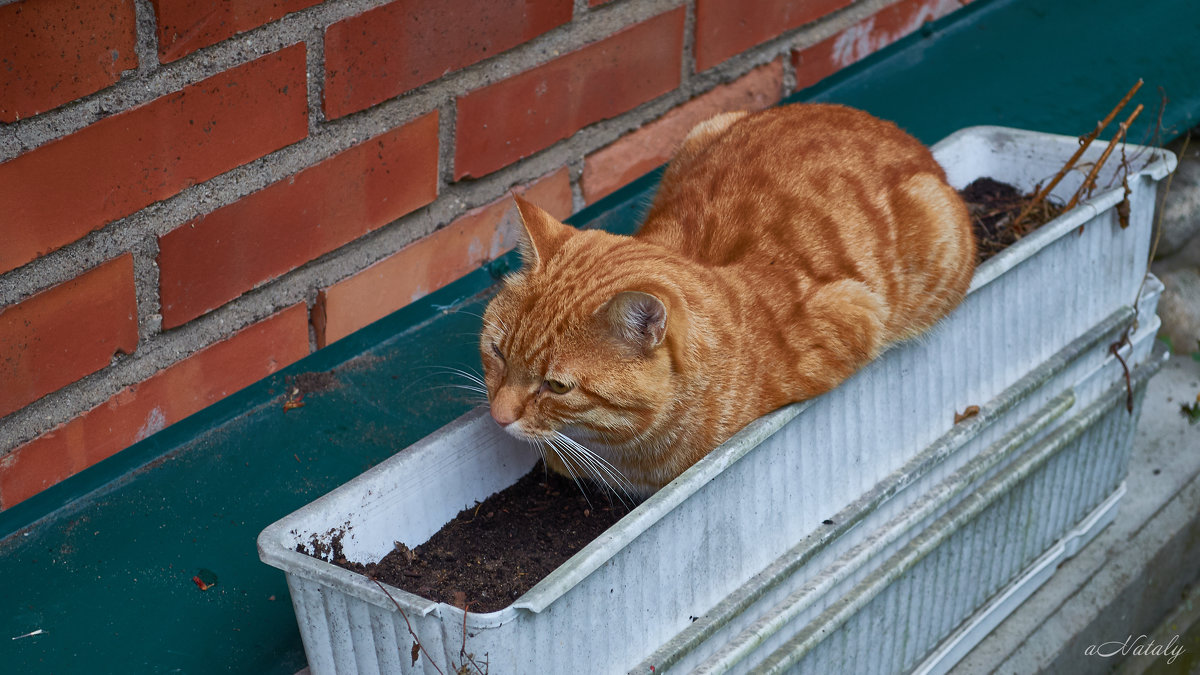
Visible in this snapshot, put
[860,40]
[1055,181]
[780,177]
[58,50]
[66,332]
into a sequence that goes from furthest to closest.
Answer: [860,40] → [1055,181] → [780,177] → [66,332] → [58,50]

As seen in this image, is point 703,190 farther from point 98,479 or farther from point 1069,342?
point 98,479

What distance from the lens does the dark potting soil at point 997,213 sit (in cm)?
200

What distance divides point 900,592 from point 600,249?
65 centimetres

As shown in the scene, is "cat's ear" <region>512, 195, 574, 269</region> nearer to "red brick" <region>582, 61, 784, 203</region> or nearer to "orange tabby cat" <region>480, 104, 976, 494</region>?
"orange tabby cat" <region>480, 104, 976, 494</region>

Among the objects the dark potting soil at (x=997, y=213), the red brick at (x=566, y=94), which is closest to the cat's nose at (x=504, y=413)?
the red brick at (x=566, y=94)

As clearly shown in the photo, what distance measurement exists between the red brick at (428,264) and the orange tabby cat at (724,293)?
207mm

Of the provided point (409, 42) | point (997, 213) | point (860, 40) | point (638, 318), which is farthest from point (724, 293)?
point (860, 40)

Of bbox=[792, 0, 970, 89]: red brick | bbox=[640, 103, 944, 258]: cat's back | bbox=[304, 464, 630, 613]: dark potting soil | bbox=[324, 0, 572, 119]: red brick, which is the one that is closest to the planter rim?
bbox=[640, 103, 944, 258]: cat's back

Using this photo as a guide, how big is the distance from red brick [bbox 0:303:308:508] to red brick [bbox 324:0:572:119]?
12.2 inches

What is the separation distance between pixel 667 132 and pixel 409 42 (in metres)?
0.61

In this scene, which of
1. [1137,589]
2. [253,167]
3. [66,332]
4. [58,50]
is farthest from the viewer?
[1137,589]

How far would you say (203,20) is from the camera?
1.39 meters

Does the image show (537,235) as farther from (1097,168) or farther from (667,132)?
(1097,168)

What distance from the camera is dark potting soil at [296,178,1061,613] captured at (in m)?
1.30
